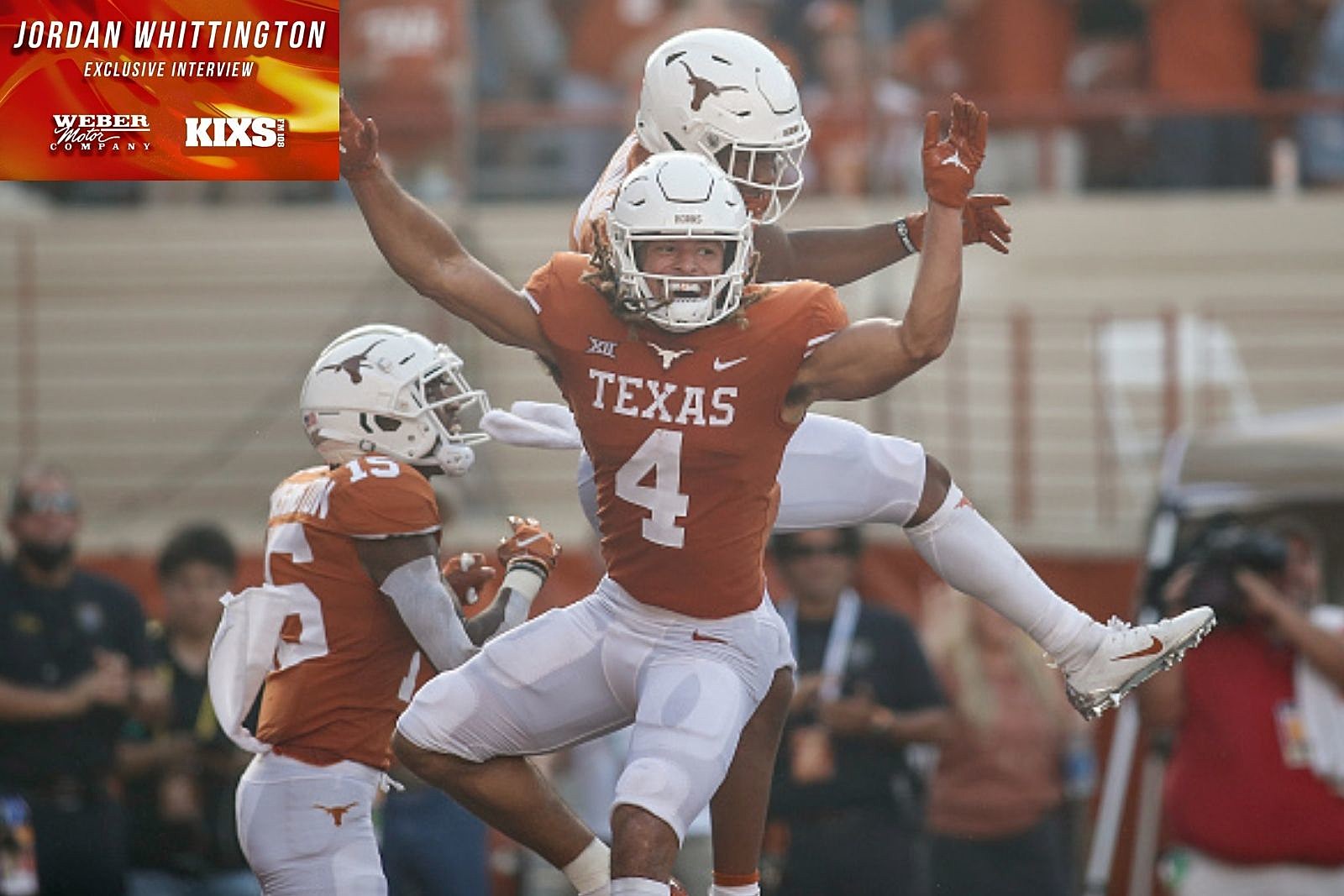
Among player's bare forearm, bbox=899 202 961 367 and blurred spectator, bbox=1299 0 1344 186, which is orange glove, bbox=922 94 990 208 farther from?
blurred spectator, bbox=1299 0 1344 186

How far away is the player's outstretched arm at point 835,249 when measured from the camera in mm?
6727

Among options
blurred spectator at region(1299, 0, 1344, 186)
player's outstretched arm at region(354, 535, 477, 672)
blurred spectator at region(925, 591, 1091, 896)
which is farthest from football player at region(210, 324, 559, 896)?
blurred spectator at region(1299, 0, 1344, 186)

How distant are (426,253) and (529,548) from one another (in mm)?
1027

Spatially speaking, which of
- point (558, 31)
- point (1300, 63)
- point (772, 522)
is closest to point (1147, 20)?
point (1300, 63)

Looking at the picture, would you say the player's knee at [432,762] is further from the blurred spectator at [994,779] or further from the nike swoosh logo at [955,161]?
the blurred spectator at [994,779]

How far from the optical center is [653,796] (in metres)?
5.85

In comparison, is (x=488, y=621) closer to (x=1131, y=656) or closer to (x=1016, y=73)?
(x=1131, y=656)

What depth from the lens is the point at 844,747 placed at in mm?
8859

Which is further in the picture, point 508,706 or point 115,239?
point 115,239

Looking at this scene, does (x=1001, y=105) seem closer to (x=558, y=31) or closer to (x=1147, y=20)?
(x=1147, y=20)

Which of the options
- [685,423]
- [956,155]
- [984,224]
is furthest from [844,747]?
[956,155]

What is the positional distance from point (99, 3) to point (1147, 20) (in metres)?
8.09

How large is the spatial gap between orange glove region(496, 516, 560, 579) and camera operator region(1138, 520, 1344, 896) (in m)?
2.88
